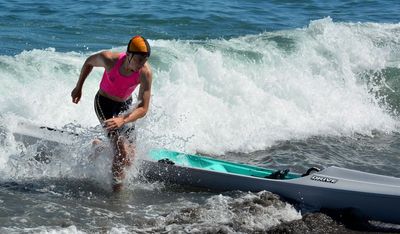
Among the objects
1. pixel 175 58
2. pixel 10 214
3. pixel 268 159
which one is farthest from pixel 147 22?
pixel 10 214

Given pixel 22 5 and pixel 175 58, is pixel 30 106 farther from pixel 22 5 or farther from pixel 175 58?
pixel 22 5

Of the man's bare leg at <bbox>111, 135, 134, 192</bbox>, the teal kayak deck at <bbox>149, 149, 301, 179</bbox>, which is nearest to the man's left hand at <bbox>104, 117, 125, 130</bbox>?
the man's bare leg at <bbox>111, 135, 134, 192</bbox>

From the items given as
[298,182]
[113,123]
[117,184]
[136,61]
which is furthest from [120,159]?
[298,182]

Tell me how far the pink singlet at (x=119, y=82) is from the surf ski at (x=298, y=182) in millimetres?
Answer: 987

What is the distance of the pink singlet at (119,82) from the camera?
6.62m

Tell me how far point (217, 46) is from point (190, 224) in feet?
25.1

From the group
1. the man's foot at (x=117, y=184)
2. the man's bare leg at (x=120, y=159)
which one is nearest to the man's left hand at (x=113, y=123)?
the man's bare leg at (x=120, y=159)

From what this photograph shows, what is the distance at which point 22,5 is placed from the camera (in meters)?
16.7

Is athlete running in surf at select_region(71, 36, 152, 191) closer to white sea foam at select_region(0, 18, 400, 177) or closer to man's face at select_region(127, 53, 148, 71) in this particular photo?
man's face at select_region(127, 53, 148, 71)

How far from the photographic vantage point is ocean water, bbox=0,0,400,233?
21.5 ft

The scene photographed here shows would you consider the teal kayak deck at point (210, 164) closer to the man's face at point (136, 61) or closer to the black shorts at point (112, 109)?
the black shorts at point (112, 109)

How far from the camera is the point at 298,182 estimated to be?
23.1ft

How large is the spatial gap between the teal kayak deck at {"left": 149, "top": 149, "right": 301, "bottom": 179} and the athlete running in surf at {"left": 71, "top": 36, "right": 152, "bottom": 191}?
0.73 m

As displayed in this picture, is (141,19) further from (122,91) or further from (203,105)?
(122,91)
